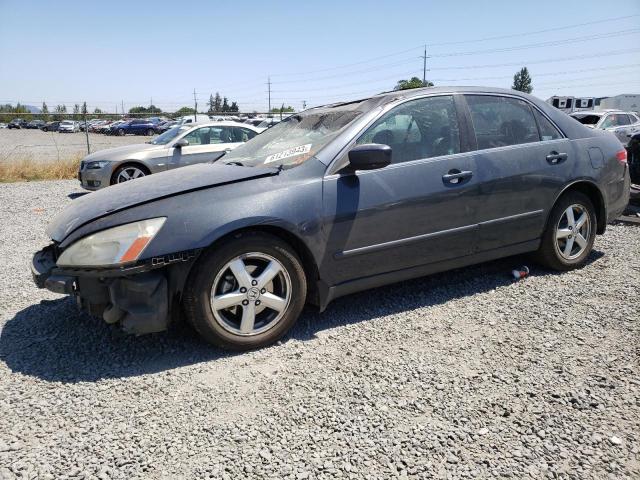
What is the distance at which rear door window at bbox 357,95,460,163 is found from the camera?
3.52 metres

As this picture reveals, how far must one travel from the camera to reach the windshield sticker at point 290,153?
11.5 feet

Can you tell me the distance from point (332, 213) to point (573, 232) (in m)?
2.49

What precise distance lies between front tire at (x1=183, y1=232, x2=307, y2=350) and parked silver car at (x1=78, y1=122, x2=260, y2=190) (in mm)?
6761

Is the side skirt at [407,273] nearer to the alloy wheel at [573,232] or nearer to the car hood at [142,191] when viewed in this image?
the alloy wheel at [573,232]

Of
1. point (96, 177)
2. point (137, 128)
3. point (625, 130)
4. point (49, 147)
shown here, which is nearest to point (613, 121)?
point (625, 130)

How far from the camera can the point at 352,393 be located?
2619mm

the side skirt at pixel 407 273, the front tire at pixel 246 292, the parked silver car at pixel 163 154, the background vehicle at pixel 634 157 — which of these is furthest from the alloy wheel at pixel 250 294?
the parked silver car at pixel 163 154

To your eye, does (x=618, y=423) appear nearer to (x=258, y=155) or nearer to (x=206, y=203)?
(x=206, y=203)

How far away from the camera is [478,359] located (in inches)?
117

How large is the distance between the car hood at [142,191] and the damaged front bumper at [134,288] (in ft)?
1.16

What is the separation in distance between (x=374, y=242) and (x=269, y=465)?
1694 millimetres

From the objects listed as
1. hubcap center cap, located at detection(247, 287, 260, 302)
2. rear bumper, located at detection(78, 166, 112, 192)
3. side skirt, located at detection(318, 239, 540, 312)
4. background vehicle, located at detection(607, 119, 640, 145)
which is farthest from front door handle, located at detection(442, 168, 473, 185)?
background vehicle, located at detection(607, 119, 640, 145)

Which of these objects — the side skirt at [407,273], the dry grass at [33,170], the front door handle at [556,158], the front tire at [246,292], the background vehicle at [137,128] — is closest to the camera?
the front tire at [246,292]

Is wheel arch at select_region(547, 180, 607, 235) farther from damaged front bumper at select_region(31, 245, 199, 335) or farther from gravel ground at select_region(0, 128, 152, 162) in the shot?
gravel ground at select_region(0, 128, 152, 162)
